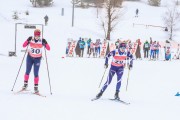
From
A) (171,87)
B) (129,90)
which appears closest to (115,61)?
(129,90)

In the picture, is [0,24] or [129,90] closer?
[129,90]

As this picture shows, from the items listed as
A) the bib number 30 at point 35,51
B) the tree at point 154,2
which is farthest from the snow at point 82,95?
the tree at point 154,2

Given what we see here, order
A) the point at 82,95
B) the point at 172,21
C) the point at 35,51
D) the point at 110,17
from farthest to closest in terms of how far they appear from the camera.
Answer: the point at 172,21, the point at 110,17, the point at 82,95, the point at 35,51

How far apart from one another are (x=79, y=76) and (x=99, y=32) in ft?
105

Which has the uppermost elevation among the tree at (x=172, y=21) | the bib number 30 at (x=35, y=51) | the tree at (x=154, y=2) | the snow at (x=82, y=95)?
the tree at (x=154, y=2)

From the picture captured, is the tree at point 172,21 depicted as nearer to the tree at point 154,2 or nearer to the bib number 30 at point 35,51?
the tree at point 154,2

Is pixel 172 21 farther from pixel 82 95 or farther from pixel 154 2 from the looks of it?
pixel 82 95

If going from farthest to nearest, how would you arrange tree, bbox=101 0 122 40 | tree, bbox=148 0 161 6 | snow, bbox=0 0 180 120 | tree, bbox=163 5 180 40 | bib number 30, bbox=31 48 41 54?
tree, bbox=148 0 161 6
tree, bbox=163 5 180 40
tree, bbox=101 0 122 40
bib number 30, bbox=31 48 41 54
snow, bbox=0 0 180 120

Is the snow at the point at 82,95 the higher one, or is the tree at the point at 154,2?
the tree at the point at 154,2

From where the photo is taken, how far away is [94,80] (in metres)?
19.3

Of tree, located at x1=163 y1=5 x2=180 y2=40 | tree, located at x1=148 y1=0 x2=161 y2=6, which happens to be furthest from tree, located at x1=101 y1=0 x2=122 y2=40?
tree, located at x1=148 y1=0 x2=161 y2=6

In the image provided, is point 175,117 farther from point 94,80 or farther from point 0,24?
point 0,24

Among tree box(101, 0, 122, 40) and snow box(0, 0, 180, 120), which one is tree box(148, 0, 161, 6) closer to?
tree box(101, 0, 122, 40)

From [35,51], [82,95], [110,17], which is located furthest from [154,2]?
[35,51]
